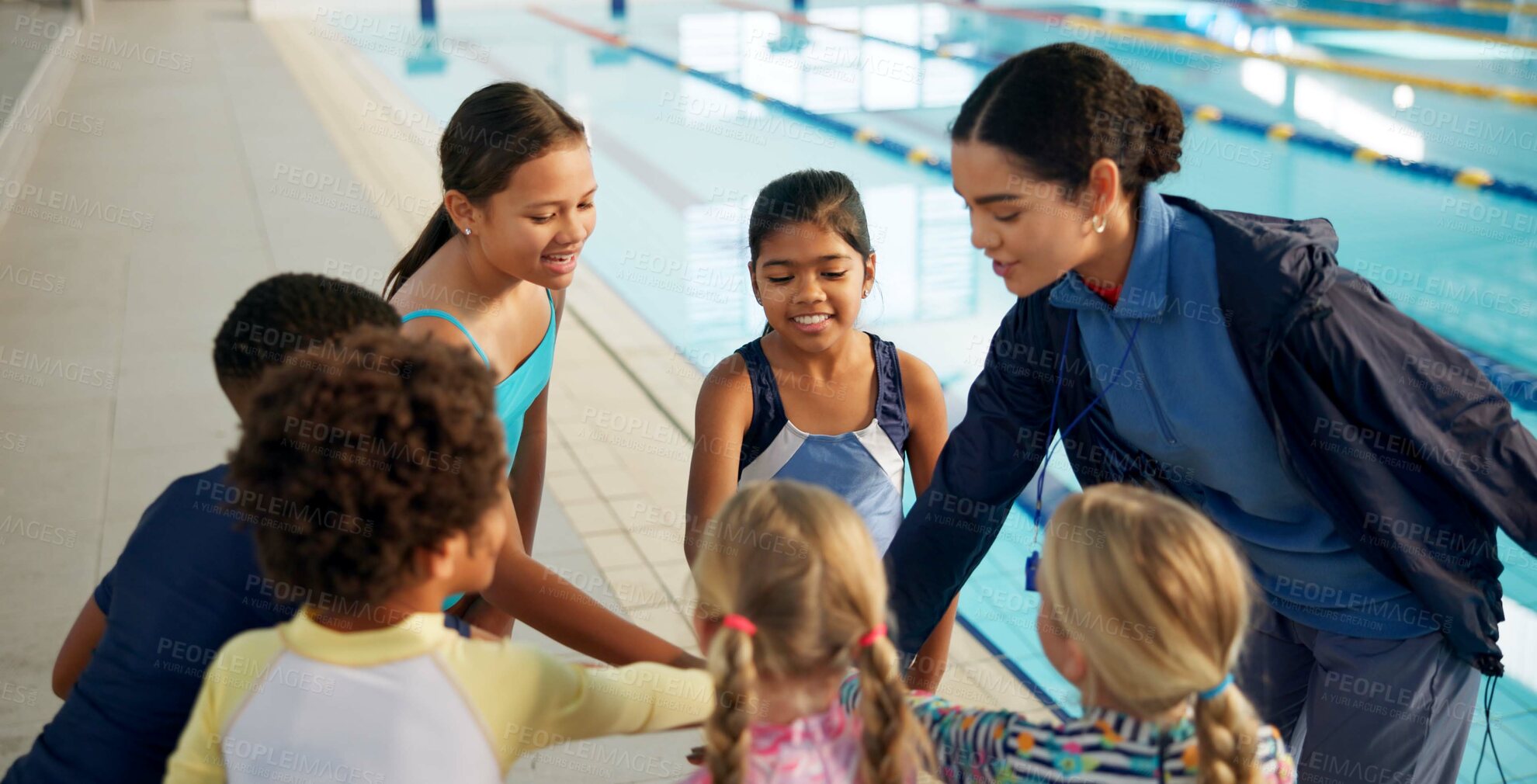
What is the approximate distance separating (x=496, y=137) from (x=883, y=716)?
1.30 meters

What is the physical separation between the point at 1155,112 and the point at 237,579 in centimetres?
134

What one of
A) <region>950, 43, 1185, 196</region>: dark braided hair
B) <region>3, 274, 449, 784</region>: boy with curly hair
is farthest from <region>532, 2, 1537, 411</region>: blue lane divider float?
<region>3, 274, 449, 784</region>: boy with curly hair

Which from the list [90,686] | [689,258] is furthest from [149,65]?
[90,686]

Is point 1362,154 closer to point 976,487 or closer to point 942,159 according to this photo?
point 942,159

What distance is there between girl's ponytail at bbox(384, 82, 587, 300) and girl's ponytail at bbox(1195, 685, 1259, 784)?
142 centimetres

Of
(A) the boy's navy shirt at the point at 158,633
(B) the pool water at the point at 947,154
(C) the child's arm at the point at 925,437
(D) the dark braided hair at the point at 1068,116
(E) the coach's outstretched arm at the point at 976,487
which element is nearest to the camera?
(A) the boy's navy shirt at the point at 158,633

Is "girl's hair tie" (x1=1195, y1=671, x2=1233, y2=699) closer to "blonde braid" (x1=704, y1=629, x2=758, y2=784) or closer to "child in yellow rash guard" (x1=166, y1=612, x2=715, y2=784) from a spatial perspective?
"blonde braid" (x1=704, y1=629, x2=758, y2=784)

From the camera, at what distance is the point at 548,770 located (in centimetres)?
251

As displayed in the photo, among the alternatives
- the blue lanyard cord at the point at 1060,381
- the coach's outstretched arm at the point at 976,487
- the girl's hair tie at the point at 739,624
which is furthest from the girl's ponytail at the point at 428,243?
the girl's hair tie at the point at 739,624

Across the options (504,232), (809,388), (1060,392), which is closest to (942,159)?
(809,388)

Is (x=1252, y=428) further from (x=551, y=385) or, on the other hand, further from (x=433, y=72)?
(x=433, y=72)

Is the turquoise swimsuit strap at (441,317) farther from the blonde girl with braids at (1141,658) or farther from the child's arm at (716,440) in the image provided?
the blonde girl with braids at (1141,658)

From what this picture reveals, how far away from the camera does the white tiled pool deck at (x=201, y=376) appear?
2977 mm

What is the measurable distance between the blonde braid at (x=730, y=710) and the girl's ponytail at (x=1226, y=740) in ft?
1.47
